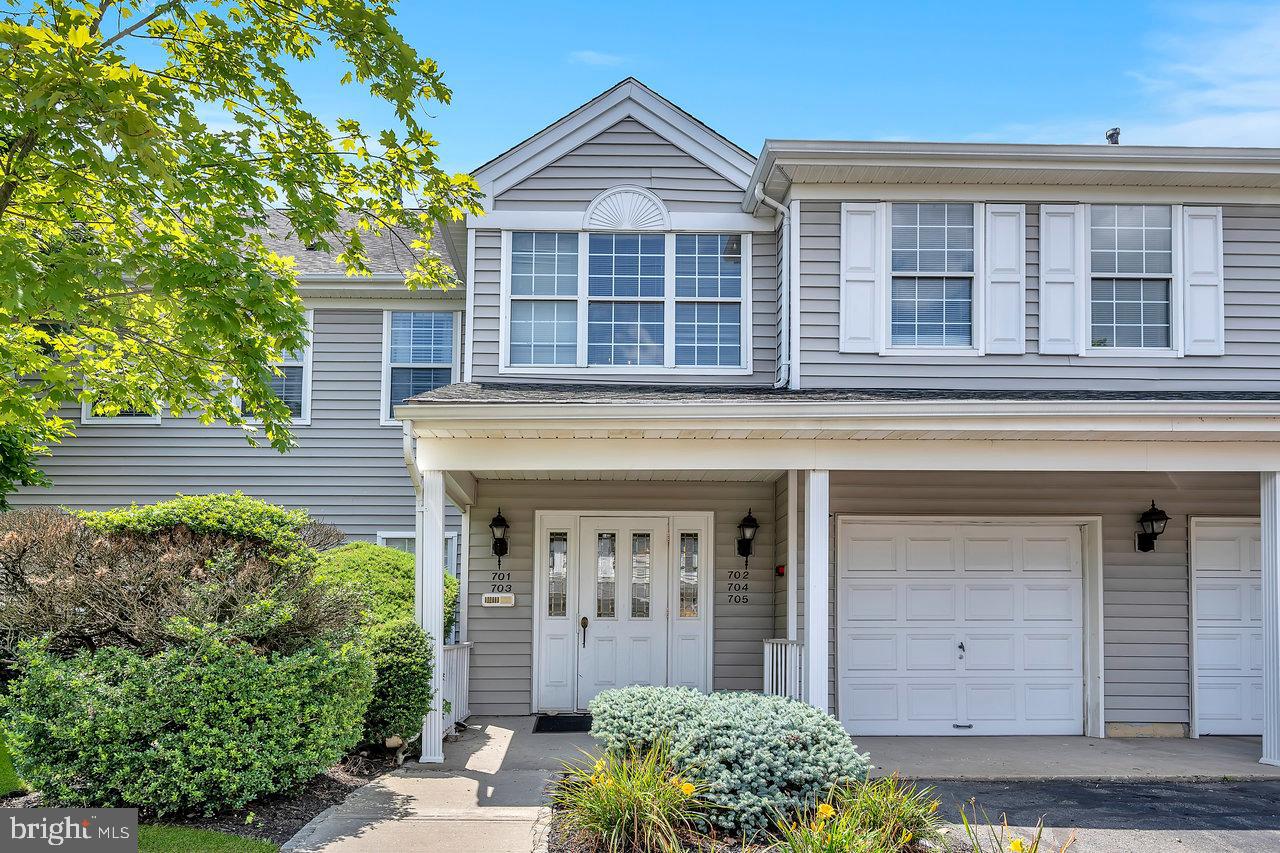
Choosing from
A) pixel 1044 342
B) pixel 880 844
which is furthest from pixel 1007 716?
pixel 880 844

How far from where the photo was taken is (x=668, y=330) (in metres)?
10.5

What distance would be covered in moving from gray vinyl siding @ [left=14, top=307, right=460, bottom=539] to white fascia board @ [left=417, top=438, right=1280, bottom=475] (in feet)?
14.8

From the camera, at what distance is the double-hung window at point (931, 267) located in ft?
31.8

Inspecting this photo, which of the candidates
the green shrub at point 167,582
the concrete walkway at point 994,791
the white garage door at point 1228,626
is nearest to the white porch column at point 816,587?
the concrete walkway at point 994,791

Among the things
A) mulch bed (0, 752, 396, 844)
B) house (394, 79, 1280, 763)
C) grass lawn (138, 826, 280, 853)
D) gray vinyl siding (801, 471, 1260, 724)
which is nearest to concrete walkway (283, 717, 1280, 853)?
mulch bed (0, 752, 396, 844)

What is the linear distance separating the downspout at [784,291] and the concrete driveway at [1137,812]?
13.5ft

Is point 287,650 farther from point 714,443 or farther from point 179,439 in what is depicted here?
point 179,439

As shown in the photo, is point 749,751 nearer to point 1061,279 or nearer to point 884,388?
point 884,388

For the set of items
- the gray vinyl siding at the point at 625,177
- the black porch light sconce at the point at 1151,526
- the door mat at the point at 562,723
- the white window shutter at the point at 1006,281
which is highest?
the gray vinyl siding at the point at 625,177

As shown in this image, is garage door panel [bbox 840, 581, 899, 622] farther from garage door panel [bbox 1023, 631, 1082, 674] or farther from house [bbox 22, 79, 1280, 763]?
garage door panel [bbox 1023, 631, 1082, 674]

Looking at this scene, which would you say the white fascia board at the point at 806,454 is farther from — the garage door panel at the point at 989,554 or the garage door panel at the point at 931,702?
the garage door panel at the point at 931,702

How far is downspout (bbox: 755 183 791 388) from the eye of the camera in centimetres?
981

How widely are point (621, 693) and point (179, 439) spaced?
8.27 m

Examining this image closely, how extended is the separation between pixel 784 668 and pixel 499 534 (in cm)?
345
